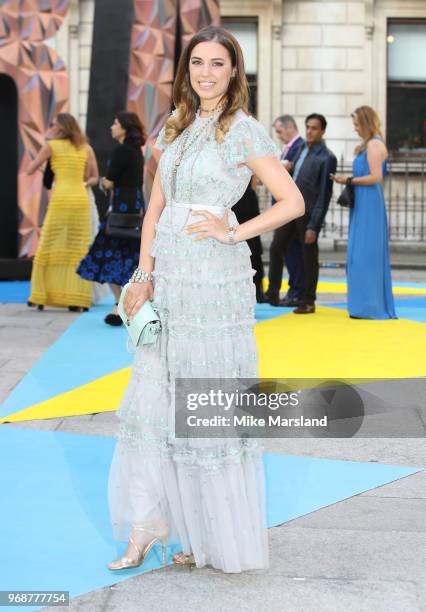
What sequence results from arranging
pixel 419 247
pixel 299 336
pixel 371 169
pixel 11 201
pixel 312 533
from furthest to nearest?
pixel 419 247, pixel 11 201, pixel 371 169, pixel 299 336, pixel 312 533

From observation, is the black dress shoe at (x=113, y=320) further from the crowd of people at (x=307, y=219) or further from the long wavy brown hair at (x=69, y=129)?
the long wavy brown hair at (x=69, y=129)

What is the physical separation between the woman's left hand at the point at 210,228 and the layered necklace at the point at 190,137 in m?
0.13

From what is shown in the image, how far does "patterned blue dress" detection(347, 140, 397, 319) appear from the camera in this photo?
10734 millimetres

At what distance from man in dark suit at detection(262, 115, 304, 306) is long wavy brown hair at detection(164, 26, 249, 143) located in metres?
7.19

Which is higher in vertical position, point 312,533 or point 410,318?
point 410,318

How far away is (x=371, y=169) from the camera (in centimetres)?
1062

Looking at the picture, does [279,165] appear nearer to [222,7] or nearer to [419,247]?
[419,247]

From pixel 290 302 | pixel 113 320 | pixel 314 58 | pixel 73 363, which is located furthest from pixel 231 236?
pixel 314 58

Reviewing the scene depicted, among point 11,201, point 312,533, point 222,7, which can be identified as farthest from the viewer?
point 222,7

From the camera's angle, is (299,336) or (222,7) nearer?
(299,336)

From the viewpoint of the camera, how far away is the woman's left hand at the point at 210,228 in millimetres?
3668

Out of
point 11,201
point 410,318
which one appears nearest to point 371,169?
point 410,318

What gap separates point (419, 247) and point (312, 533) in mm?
17653

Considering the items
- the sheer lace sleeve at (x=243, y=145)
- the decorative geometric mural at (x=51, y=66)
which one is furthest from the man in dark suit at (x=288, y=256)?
the sheer lace sleeve at (x=243, y=145)
